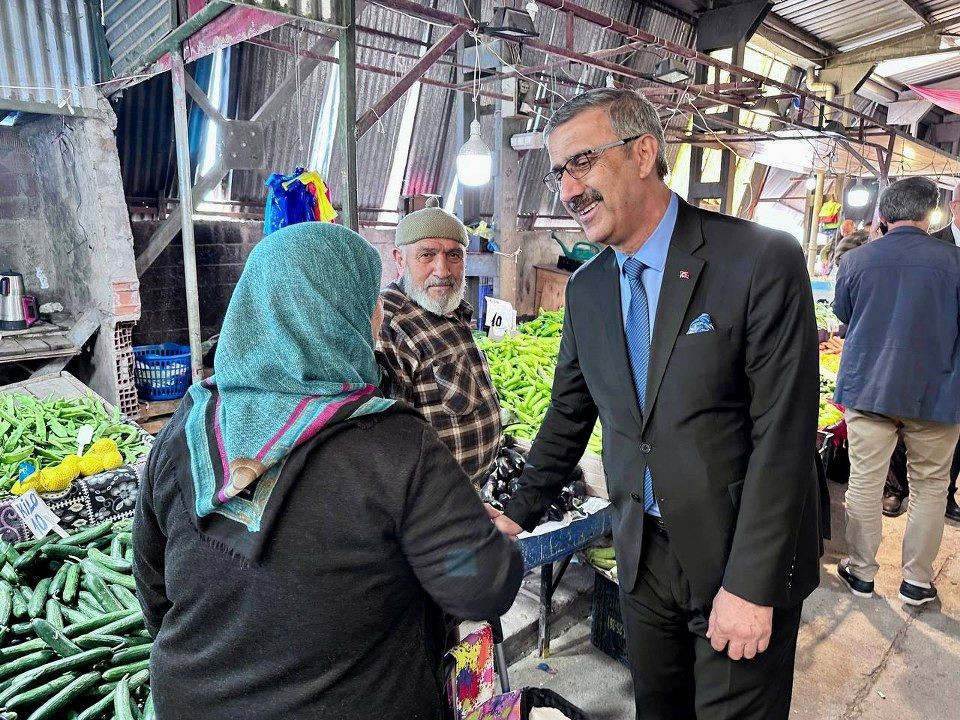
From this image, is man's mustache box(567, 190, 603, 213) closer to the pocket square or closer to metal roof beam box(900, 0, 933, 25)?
the pocket square

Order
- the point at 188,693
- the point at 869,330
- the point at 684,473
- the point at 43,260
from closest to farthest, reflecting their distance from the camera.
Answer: the point at 188,693 → the point at 684,473 → the point at 869,330 → the point at 43,260

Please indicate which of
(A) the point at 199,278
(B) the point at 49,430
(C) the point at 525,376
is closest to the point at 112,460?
(B) the point at 49,430

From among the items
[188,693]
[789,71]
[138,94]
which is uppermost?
[789,71]

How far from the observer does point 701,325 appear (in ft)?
5.34

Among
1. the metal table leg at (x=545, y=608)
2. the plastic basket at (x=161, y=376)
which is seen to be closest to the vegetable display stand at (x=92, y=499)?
the plastic basket at (x=161, y=376)

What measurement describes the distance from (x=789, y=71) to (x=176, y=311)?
38.5 feet

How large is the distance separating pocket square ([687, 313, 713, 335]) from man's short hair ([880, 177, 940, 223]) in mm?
2785

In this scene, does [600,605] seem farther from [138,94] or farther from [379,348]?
[138,94]

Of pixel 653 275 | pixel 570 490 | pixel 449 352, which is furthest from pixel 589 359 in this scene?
pixel 570 490

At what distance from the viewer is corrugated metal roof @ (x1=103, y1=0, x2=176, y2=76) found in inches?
174

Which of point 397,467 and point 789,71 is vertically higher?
point 789,71

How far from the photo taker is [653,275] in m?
1.78

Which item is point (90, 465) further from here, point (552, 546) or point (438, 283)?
point (552, 546)

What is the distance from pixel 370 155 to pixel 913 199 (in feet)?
22.6
